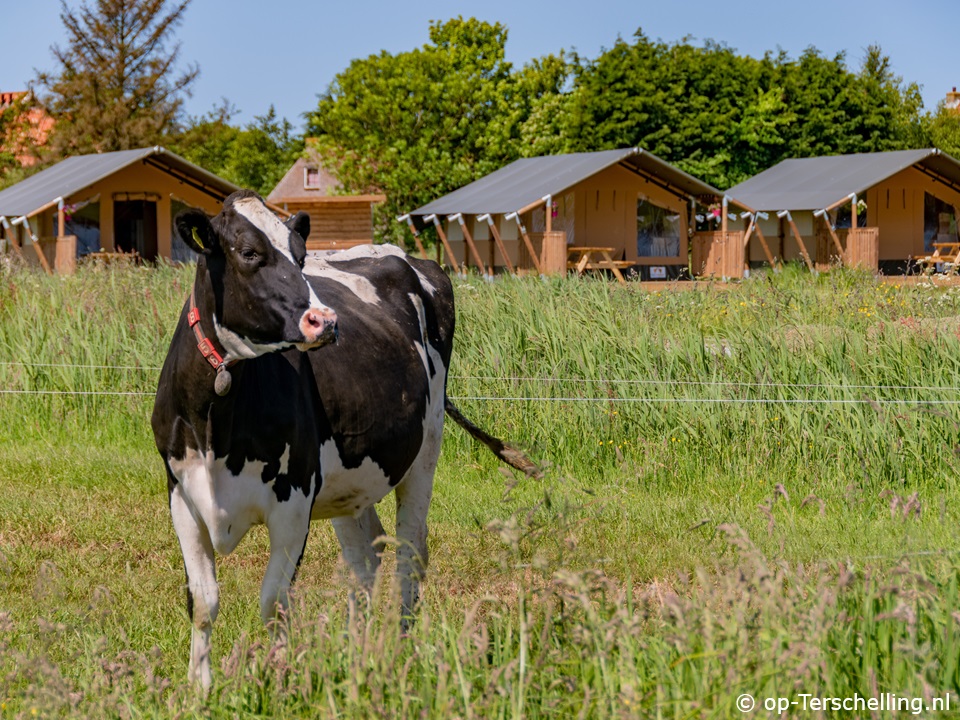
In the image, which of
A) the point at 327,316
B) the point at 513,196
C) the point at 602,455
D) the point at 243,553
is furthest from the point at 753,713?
the point at 513,196

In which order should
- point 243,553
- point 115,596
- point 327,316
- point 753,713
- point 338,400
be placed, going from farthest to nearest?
point 243,553 → point 115,596 → point 338,400 → point 327,316 → point 753,713

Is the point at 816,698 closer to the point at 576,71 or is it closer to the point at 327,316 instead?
the point at 327,316

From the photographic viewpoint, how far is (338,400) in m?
5.45

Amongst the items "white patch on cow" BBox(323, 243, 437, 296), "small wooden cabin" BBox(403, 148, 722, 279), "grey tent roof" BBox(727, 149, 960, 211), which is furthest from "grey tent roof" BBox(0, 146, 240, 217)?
"white patch on cow" BBox(323, 243, 437, 296)

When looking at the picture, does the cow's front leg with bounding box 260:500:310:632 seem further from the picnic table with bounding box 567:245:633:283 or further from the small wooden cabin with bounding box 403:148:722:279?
the small wooden cabin with bounding box 403:148:722:279

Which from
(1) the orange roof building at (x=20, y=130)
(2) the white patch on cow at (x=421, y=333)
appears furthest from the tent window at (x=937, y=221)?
(2) the white patch on cow at (x=421, y=333)

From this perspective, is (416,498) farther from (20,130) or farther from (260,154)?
(260,154)

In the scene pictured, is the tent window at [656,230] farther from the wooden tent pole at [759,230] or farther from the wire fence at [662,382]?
the wire fence at [662,382]

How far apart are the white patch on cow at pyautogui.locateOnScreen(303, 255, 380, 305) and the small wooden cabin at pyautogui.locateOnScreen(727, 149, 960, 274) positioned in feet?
107

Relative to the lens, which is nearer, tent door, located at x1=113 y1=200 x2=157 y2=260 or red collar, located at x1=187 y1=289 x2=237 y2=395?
red collar, located at x1=187 y1=289 x2=237 y2=395

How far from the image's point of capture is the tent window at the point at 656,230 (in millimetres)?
39844

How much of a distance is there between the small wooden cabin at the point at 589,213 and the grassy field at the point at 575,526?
915 inches

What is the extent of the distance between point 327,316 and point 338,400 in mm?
1098

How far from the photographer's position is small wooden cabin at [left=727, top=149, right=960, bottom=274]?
38406 mm
